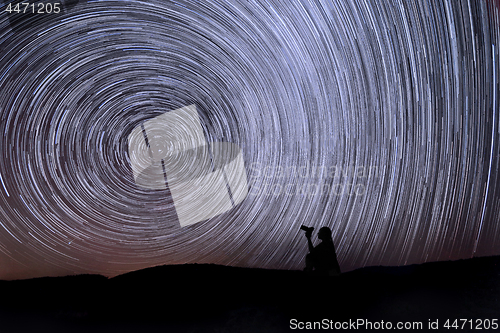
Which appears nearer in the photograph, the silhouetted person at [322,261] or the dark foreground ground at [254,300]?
the dark foreground ground at [254,300]

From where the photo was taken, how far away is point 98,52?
15.9 ft

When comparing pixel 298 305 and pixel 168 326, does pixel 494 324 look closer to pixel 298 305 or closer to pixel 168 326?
pixel 298 305

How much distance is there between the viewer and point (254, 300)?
4.04 meters

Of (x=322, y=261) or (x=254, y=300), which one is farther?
(x=254, y=300)

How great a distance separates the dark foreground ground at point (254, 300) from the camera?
3457 mm

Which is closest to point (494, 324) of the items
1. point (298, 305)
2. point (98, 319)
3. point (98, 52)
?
point (298, 305)

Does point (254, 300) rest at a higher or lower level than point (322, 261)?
lower

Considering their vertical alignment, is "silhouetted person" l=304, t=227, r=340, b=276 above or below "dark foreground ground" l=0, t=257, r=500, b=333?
above

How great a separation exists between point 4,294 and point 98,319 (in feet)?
6.35

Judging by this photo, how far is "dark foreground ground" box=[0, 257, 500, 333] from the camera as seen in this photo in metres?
3.46

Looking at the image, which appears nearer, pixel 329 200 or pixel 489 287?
pixel 489 287

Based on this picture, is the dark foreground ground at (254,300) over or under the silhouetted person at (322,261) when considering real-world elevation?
under

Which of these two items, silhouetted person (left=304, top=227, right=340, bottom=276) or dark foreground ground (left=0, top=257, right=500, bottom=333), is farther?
silhouetted person (left=304, top=227, right=340, bottom=276)

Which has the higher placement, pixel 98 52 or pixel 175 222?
pixel 98 52
